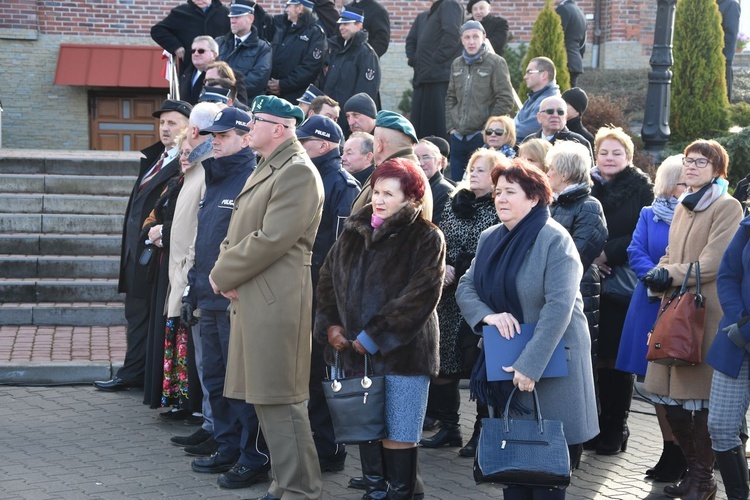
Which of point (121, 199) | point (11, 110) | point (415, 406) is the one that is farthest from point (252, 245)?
point (11, 110)

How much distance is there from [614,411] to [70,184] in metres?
7.64

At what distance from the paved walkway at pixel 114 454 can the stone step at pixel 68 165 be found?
4.27 meters

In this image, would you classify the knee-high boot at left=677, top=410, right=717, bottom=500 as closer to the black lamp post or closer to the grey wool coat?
the grey wool coat

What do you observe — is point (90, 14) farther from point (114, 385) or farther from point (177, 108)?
point (114, 385)

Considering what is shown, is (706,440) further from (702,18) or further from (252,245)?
(702,18)

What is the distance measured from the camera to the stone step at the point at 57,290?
10.5 m

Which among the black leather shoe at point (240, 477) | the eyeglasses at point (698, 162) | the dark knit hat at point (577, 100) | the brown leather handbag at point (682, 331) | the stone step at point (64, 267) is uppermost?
the dark knit hat at point (577, 100)

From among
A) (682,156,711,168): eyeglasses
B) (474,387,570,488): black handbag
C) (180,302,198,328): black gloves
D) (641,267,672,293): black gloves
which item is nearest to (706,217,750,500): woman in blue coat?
(641,267,672,293): black gloves

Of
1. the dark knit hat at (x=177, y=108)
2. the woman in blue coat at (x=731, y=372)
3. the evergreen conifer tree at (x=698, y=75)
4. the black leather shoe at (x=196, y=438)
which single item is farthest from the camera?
the evergreen conifer tree at (x=698, y=75)

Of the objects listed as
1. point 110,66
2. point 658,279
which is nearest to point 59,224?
point 658,279

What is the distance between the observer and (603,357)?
23.3ft

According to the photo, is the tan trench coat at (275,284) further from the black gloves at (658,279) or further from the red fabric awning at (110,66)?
the red fabric awning at (110,66)

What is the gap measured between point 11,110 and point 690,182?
15397 mm

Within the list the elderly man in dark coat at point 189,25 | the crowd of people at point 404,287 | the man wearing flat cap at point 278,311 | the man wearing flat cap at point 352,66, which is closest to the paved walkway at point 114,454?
the crowd of people at point 404,287
